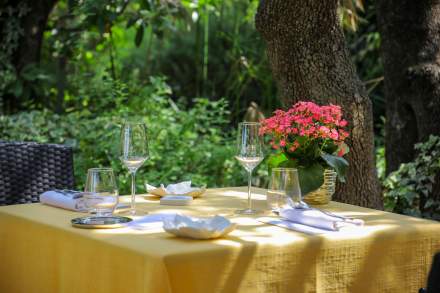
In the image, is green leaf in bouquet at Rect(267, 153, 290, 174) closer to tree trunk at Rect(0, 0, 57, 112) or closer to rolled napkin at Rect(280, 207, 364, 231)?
rolled napkin at Rect(280, 207, 364, 231)

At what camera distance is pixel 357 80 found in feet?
14.8

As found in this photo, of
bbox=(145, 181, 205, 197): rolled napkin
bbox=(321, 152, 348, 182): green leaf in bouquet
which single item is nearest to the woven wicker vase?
bbox=(321, 152, 348, 182): green leaf in bouquet

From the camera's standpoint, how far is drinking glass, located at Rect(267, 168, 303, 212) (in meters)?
2.61

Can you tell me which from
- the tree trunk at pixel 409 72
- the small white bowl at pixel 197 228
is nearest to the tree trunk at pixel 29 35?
the tree trunk at pixel 409 72

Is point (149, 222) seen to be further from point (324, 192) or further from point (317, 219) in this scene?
point (324, 192)

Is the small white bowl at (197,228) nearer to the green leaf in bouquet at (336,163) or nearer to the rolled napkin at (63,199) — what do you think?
the rolled napkin at (63,199)

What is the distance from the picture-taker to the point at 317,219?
253 centimetres

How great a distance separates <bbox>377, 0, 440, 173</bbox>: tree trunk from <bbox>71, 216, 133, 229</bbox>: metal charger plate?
10.3 ft

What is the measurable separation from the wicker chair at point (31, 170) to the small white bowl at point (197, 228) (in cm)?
143

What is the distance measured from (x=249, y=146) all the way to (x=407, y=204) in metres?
2.67

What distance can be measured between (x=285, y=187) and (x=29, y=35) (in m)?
4.86

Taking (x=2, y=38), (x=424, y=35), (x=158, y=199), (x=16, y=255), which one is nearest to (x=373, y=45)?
(x=424, y=35)

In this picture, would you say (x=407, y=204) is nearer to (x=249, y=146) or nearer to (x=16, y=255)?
(x=249, y=146)

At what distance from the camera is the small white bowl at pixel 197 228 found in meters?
2.28
